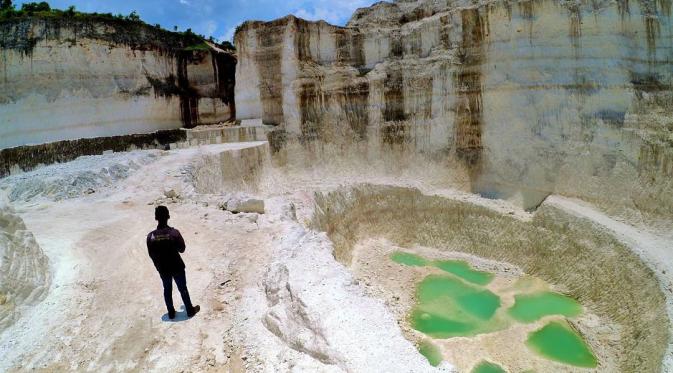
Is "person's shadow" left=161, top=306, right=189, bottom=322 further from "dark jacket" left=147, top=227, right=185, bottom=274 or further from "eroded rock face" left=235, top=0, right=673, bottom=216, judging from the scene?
"eroded rock face" left=235, top=0, right=673, bottom=216

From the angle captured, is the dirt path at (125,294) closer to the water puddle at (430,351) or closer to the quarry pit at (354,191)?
the quarry pit at (354,191)

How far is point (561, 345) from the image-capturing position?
1038 centimetres

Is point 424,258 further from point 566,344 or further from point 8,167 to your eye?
point 8,167

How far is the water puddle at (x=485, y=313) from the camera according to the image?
10.1 metres

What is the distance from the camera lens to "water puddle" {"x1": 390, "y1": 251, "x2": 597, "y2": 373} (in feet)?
33.0

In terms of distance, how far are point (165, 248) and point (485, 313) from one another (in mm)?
9517

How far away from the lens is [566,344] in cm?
1042

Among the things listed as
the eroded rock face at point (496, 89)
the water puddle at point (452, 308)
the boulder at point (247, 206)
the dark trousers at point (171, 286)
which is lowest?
the water puddle at point (452, 308)

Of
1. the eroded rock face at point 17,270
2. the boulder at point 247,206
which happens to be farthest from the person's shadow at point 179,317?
the boulder at point 247,206

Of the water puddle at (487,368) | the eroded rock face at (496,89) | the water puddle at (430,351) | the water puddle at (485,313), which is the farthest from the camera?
the eroded rock face at (496,89)

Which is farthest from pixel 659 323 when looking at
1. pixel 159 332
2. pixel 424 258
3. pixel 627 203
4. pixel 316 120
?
pixel 316 120

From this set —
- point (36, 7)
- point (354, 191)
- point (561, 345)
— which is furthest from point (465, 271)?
point (36, 7)

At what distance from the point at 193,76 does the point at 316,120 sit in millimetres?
8427

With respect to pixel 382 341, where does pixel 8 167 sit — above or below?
above
